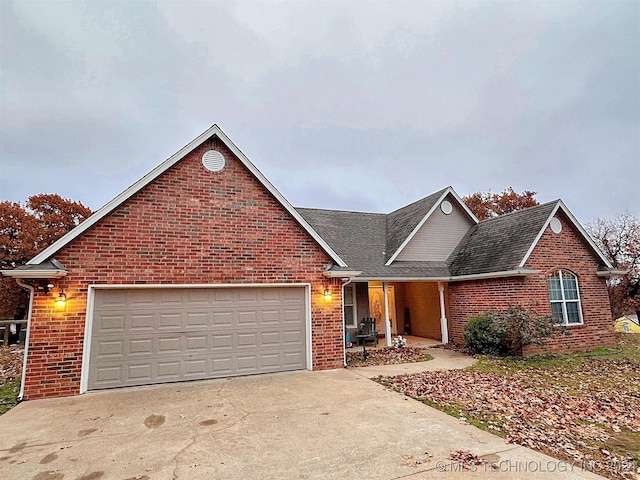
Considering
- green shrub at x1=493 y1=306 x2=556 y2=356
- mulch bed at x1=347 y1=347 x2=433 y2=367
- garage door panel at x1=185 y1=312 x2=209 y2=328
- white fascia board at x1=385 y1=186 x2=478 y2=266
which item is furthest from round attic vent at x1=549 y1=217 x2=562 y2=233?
garage door panel at x1=185 y1=312 x2=209 y2=328

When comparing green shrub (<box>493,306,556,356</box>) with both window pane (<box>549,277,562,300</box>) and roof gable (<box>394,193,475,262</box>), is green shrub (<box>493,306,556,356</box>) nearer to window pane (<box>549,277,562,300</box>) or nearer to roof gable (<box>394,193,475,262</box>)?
window pane (<box>549,277,562,300</box>)

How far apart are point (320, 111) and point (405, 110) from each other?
5100 millimetres

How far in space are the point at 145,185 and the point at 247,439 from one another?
19.9 ft

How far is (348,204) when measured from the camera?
42531 mm

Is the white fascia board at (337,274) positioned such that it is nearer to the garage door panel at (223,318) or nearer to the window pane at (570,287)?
the garage door panel at (223,318)

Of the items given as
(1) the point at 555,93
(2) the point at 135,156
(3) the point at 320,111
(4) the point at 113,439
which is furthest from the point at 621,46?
(2) the point at 135,156

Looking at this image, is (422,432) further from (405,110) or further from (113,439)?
(405,110)

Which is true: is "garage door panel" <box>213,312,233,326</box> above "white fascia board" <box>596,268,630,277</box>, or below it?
below

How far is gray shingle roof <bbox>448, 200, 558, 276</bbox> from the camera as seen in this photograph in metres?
11.3

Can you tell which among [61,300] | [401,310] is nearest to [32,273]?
[61,300]

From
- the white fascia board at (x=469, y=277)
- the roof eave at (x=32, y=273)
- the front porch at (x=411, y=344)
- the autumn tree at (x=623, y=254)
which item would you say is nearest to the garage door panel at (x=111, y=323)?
the roof eave at (x=32, y=273)

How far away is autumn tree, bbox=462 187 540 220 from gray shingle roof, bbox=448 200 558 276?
17304 mm

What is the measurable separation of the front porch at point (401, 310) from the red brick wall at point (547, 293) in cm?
127

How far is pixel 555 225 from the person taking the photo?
11766 mm
